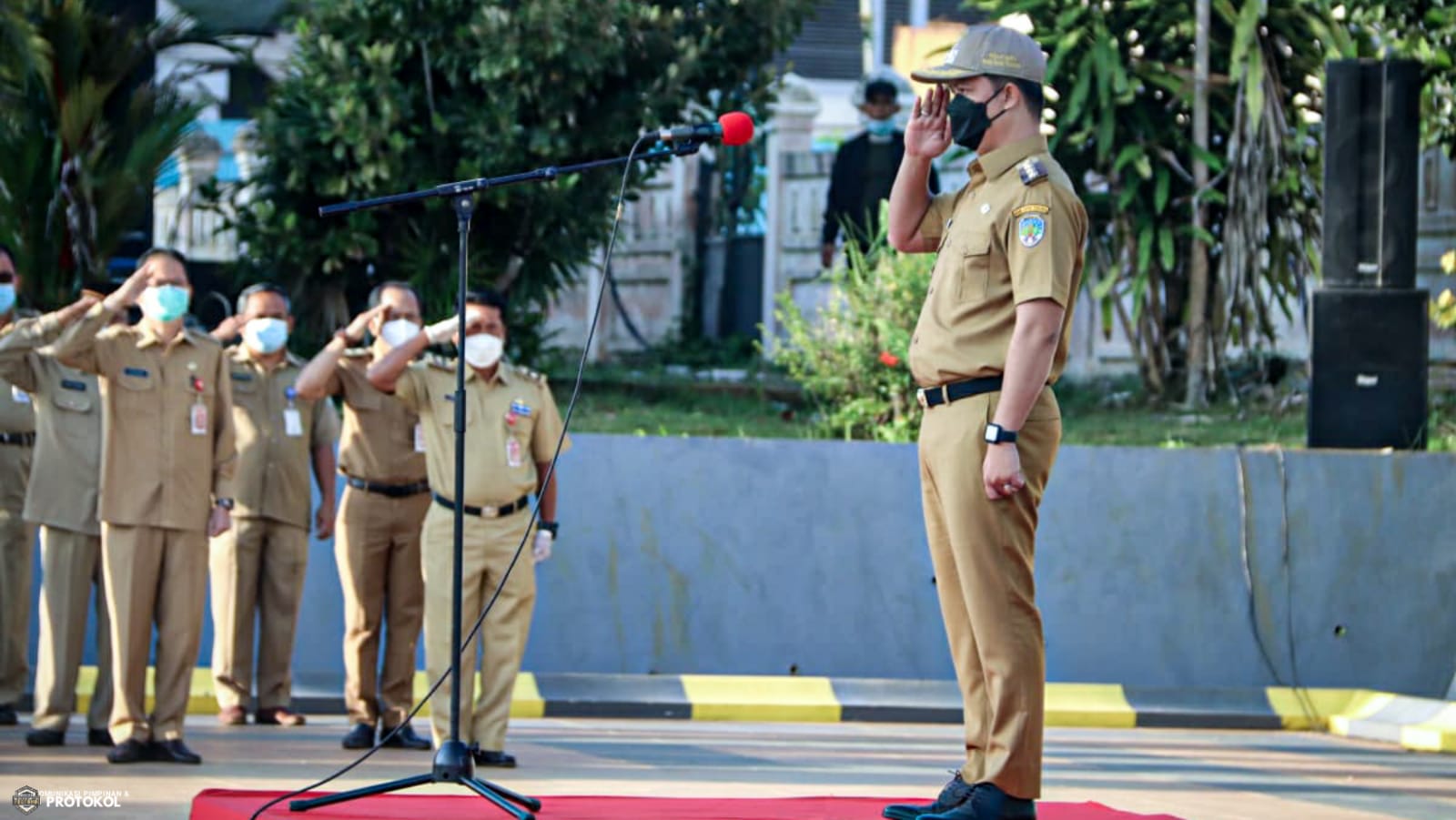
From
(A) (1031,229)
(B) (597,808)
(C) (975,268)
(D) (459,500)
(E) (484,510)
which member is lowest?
(B) (597,808)

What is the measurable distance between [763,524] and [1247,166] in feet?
14.5

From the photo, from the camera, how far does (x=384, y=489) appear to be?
972 cm

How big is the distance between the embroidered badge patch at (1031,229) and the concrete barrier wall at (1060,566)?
18.9ft

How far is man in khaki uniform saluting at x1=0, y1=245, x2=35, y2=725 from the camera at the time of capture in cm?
977

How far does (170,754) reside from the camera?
27.0 feet

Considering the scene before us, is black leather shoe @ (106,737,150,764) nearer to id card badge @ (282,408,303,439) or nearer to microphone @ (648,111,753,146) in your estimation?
id card badge @ (282,408,303,439)

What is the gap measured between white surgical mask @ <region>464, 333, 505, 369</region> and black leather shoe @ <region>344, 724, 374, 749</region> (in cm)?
175

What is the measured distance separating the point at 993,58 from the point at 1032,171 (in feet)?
1.09

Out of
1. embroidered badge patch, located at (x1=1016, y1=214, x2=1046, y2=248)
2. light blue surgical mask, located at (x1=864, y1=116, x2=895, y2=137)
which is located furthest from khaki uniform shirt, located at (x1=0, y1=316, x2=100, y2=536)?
light blue surgical mask, located at (x1=864, y1=116, x2=895, y2=137)

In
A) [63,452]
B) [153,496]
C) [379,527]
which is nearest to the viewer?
[153,496]

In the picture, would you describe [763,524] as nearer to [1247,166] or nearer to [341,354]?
[341,354]

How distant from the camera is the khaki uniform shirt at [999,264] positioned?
5.59 meters

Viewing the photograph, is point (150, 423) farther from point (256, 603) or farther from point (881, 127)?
point (881, 127)

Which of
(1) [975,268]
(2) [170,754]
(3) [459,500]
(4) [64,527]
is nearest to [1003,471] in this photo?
(1) [975,268]
